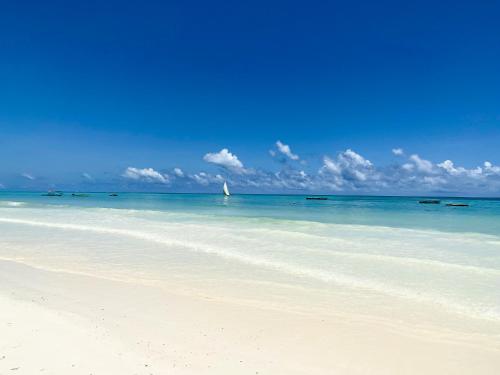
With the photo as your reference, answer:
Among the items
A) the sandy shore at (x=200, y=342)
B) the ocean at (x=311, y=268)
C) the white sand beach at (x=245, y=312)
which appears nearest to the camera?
the sandy shore at (x=200, y=342)

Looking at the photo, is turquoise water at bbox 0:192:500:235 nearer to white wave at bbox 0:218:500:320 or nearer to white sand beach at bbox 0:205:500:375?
white sand beach at bbox 0:205:500:375

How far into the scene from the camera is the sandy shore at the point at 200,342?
4.46 meters

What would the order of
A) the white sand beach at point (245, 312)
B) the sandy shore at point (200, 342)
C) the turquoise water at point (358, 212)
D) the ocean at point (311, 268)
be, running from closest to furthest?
the sandy shore at point (200, 342), the white sand beach at point (245, 312), the ocean at point (311, 268), the turquoise water at point (358, 212)

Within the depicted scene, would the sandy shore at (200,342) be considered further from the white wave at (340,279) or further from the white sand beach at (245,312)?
the white wave at (340,279)

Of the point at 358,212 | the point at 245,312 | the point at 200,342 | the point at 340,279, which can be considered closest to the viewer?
the point at 200,342

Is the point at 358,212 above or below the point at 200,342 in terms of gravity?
above

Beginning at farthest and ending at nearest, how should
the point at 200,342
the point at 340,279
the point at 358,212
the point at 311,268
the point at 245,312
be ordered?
the point at 358,212 → the point at 311,268 → the point at 340,279 → the point at 245,312 → the point at 200,342

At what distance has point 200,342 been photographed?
17.0 ft

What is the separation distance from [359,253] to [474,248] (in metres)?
6.25

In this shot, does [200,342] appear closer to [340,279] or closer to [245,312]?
[245,312]

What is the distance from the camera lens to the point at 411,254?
1383 cm

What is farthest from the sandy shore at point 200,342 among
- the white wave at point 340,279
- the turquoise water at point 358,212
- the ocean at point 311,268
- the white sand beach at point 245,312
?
the turquoise water at point 358,212

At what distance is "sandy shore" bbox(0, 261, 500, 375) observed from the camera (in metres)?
4.46

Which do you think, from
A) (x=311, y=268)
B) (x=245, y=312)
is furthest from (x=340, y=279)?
(x=245, y=312)
